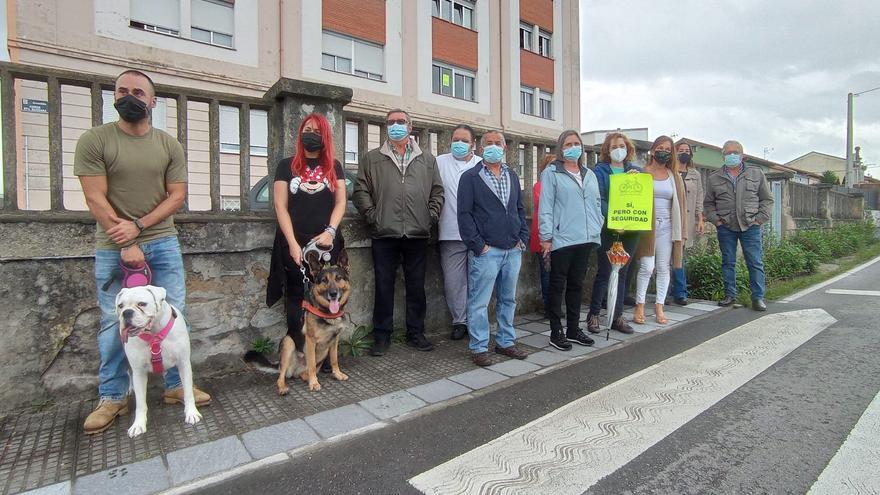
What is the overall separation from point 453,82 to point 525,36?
560 centimetres

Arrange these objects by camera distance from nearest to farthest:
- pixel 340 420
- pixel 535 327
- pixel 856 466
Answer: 1. pixel 856 466
2. pixel 340 420
3. pixel 535 327

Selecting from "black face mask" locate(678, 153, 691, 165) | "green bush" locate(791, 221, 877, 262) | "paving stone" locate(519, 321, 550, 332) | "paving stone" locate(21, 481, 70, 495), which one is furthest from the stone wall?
"green bush" locate(791, 221, 877, 262)

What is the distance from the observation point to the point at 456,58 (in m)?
18.7

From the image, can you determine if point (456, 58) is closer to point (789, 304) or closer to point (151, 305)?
point (789, 304)

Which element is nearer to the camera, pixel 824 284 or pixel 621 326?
pixel 621 326

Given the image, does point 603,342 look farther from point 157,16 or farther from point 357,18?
point 357,18

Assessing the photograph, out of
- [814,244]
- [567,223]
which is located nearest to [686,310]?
[567,223]

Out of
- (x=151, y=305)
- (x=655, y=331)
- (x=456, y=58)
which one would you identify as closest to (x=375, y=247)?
(x=151, y=305)

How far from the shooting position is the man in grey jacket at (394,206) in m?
4.30

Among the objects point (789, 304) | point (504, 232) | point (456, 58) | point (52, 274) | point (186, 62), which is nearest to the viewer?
point (52, 274)

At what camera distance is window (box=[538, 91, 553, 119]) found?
2203 cm

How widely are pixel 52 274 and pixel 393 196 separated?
264 centimetres

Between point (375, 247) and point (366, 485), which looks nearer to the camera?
Answer: point (366, 485)

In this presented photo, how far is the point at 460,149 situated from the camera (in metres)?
4.75
